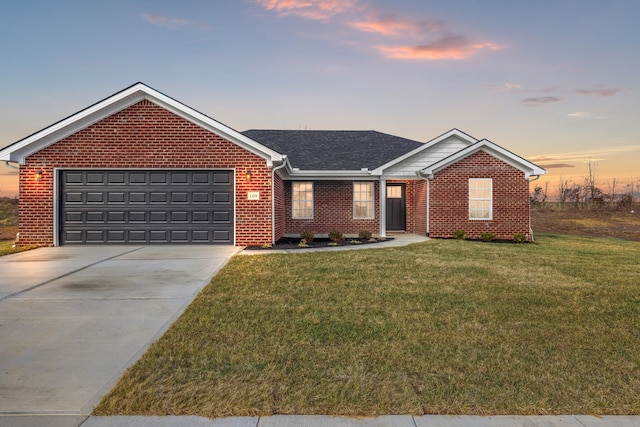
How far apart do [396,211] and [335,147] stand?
4.76 meters

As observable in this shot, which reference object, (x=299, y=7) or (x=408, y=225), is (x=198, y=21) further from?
(x=408, y=225)

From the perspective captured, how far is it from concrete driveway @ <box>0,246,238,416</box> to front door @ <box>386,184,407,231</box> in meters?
11.3

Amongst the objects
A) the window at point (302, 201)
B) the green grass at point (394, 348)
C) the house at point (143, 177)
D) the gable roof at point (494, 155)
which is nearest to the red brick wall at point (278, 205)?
the window at point (302, 201)

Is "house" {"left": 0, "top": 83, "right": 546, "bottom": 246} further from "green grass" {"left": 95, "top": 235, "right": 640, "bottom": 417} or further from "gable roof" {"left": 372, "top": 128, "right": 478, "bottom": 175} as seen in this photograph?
"gable roof" {"left": 372, "top": 128, "right": 478, "bottom": 175}

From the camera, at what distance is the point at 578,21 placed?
1521cm

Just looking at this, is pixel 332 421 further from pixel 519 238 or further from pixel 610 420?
pixel 519 238

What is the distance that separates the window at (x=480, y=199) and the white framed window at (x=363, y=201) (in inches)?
178

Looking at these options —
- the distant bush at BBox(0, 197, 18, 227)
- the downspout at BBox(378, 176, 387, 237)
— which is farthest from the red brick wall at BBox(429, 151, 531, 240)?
the distant bush at BBox(0, 197, 18, 227)

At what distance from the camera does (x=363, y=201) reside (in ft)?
64.3

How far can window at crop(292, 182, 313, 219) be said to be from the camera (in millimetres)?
19328

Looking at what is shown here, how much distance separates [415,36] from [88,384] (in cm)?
1590

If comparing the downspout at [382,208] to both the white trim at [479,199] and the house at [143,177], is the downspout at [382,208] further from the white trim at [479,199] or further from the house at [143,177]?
the house at [143,177]

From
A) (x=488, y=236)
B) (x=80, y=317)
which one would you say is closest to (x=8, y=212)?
(x=80, y=317)

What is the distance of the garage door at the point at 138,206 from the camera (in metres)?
14.0
